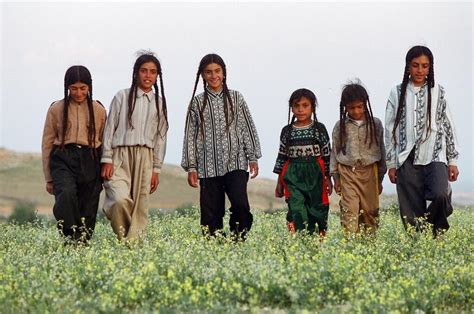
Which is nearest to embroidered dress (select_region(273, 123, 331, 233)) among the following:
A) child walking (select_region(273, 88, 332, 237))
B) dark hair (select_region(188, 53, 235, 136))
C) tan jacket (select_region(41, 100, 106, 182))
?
child walking (select_region(273, 88, 332, 237))

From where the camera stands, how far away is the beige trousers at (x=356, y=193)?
1044cm

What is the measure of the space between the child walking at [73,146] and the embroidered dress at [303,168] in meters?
2.18

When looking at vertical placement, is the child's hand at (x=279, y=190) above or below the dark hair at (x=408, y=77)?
below

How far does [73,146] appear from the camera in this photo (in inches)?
410

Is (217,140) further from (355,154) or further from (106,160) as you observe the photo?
(355,154)

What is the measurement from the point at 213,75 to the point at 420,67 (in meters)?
2.38

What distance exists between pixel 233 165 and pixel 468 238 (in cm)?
329

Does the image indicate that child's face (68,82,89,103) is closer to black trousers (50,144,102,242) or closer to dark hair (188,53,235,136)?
black trousers (50,144,102,242)

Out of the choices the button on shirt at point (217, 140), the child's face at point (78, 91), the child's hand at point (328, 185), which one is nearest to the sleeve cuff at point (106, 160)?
the child's face at point (78, 91)

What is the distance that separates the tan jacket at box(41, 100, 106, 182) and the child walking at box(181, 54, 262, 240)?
3.38 feet

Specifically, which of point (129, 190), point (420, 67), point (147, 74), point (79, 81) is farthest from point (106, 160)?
point (420, 67)

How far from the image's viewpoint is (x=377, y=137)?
10.4 metres

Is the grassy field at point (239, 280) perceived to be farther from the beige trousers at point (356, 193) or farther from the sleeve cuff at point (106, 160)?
the sleeve cuff at point (106, 160)

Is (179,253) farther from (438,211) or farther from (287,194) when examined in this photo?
(438,211)
